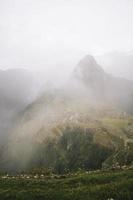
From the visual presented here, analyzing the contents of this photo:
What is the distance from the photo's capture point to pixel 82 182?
51.9 meters

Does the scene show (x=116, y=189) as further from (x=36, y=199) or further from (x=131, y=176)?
(x=36, y=199)

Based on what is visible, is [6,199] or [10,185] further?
[10,185]

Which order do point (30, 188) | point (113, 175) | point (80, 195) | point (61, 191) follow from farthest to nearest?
point (113, 175) → point (30, 188) → point (61, 191) → point (80, 195)

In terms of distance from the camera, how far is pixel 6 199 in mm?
45875

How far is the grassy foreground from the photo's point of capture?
139 feet

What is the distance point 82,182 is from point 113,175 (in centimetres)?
521

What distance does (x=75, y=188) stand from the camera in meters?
47.6

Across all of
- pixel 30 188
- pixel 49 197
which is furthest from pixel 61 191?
pixel 30 188

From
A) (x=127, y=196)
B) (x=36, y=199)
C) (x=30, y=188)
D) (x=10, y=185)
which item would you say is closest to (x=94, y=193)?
(x=127, y=196)

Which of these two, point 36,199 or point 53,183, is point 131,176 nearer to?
point 53,183

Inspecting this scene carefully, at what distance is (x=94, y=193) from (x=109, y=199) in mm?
3835

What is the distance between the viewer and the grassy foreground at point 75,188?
139 ft

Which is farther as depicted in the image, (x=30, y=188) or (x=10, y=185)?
(x=10, y=185)

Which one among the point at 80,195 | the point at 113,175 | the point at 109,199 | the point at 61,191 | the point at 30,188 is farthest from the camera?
the point at 113,175
